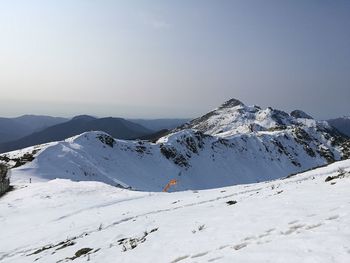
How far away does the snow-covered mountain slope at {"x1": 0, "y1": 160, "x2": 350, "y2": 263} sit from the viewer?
35.8 ft

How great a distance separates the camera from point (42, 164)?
6756 cm

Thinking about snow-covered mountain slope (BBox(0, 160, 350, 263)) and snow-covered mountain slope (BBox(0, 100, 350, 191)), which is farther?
snow-covered mountain slope (BBox(0, 100, 350, 191))

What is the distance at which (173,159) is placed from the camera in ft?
371

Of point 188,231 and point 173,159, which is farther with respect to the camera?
point 173,159

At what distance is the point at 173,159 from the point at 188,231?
97530 mm

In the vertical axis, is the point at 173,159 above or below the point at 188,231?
below

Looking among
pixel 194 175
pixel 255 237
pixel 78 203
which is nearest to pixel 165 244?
pixel 255 237

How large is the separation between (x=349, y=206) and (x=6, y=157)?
68153mm

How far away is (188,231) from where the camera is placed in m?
15.7

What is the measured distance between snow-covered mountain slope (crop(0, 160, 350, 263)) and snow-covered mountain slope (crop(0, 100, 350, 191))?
102ft

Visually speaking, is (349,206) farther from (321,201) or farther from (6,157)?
(6,157)

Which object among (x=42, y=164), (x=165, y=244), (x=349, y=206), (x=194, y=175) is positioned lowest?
(x=194, y=175)

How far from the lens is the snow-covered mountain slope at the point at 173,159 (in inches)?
2823

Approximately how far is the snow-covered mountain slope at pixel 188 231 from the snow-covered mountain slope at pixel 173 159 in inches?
1222
